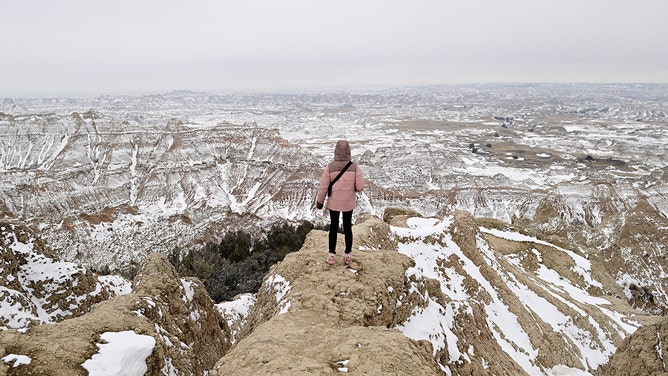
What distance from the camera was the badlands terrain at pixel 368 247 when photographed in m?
9.80

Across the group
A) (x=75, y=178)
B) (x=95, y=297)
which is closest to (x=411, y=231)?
(x=95, y=297)

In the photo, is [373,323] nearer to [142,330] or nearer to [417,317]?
[417,317]

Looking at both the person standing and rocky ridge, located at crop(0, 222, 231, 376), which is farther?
the person standing

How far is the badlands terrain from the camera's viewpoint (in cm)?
980

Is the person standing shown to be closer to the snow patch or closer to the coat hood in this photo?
the coat hood

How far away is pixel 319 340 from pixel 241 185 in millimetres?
109988

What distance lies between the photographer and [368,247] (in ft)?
58.6

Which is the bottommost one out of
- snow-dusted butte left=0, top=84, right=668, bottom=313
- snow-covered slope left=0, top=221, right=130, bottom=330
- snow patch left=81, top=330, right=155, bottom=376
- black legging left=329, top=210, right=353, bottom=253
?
snow-dusted butte left=0, top=84, right=668, bottom=313

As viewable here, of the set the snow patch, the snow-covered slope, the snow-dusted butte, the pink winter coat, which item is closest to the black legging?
the pink winter coat

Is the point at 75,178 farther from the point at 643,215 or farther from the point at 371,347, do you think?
the point at 643,215

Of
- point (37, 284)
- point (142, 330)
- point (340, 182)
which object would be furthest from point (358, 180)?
point (37, 284)

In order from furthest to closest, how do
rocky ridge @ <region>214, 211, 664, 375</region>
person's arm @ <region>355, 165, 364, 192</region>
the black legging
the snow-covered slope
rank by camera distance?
the snow-covered slope < the black legging < person's arm @ <region>355, 165, 364, 192</region> < rocky ridge @ <region>214, 211, 664, 375</region>

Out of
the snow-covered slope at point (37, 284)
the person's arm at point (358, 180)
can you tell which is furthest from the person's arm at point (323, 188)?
the snow-covered slope at point (37, 284)

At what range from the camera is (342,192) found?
31.5 feet
